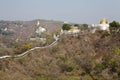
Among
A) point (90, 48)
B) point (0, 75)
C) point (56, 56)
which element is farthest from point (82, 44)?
point (0, 75)

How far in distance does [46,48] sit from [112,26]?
672 cm

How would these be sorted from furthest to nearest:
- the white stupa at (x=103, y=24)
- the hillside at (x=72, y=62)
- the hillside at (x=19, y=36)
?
the hillside at (x=19, y=36) < the white stupa at (x=103, y=24) < the hillside at (x=72, y=62)

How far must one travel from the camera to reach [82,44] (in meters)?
27.3

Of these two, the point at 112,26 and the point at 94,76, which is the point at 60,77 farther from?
the point at 112,26

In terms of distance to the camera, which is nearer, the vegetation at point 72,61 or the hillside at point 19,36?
the vegetation at point 72,61

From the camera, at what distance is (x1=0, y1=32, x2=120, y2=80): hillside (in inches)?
877

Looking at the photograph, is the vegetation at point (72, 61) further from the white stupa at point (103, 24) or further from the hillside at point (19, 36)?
the hillside at point (19, 36)

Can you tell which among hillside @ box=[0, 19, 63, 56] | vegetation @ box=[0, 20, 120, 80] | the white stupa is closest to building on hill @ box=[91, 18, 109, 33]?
the white stupa

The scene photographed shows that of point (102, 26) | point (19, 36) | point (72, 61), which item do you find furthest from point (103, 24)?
point (19, 36)

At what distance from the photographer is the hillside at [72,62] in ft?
73.1

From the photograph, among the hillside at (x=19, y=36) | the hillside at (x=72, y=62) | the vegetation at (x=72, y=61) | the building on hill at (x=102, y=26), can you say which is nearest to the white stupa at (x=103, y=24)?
the building on hill at (x=102, y=26)

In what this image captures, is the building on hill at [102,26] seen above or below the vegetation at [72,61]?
above

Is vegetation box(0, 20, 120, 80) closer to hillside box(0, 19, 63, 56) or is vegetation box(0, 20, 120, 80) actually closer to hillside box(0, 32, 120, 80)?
hillside box(0, 32, 120, 80)

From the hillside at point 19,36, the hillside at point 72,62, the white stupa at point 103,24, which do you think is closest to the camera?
the hillside at point 72,62
